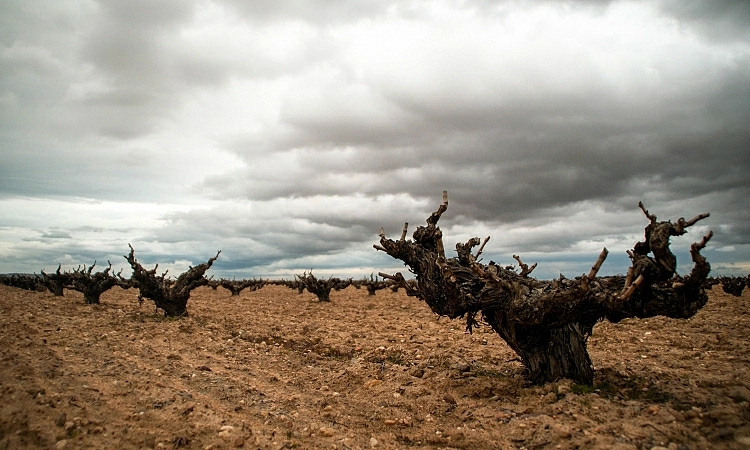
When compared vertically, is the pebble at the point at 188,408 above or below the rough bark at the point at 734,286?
below

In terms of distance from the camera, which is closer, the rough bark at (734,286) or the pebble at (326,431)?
the pebble at (326,431)

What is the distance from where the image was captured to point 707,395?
21.1 ft

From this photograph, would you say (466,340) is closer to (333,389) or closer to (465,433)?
(333,389)

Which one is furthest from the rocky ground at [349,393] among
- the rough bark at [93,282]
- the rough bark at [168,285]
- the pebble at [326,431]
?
the rough bark at [93,282]

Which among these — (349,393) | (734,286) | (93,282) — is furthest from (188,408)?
(734,286)

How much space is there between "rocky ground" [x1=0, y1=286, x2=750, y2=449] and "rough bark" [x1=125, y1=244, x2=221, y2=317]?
3.24 m

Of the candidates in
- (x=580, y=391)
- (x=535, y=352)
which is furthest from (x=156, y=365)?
(x=580, y=391)

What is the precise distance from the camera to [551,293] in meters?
6.67

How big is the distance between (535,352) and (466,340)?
5.46m

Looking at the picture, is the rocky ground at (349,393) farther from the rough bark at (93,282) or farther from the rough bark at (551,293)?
the rough bark at (93,282)

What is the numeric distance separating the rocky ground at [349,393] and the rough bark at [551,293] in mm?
704

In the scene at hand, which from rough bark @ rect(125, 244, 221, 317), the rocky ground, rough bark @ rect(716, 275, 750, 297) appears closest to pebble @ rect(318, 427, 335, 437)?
the rocky ground

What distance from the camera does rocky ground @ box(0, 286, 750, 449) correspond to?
579cm

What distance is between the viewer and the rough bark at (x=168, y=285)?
16.1 meters
